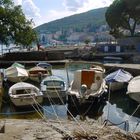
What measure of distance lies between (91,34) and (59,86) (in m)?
164

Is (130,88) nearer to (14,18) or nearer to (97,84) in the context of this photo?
(97,84)

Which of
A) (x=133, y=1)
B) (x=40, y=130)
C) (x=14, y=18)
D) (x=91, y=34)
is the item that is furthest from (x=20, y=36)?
(x=91, y=34)

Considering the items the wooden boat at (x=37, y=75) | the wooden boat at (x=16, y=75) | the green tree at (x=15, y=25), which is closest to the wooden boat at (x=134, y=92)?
the wooden boat at (x=37, y=75)

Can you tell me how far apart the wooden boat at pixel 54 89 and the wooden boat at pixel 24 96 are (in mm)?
1848

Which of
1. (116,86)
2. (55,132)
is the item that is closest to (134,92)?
(116,86)

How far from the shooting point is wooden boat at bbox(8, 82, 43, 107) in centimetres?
2616

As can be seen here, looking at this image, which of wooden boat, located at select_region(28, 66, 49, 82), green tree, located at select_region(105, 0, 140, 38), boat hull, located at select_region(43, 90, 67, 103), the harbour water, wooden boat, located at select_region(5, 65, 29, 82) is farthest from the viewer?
green tree, located at select_region(105, 0, 140, 38)

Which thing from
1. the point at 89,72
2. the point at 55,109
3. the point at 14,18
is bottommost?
the point at 55,109

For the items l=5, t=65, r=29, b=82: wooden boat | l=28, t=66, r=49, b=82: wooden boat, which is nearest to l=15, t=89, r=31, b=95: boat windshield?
l=5, t=65, r=29, b=82: wooden boat

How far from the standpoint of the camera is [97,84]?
97.2 feet

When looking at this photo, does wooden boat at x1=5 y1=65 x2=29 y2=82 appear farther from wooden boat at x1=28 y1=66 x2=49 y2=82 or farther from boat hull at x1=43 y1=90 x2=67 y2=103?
boat hull at x1=43 y1=90 x2=67 y2=103

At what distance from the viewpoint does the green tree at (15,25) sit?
62.2 m

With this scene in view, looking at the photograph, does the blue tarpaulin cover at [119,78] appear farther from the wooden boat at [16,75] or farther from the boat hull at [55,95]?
the wooden boat at [16,75]

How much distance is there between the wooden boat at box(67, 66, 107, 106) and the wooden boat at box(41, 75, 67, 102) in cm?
88
